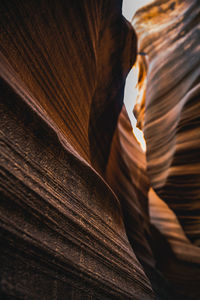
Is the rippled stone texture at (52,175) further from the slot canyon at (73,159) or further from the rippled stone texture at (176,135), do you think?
the rippled stone texture at (176,135)

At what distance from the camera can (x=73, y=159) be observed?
0.42 meters

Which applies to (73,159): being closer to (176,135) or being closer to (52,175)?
(52,175)

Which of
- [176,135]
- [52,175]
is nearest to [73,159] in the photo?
[52,175]

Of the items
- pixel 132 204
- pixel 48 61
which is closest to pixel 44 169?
pixel 48 61

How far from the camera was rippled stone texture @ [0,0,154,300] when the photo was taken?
0.81 ft

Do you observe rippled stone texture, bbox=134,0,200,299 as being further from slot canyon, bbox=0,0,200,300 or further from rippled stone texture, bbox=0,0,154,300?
rippled stone texture, bbox=0,0,154,300

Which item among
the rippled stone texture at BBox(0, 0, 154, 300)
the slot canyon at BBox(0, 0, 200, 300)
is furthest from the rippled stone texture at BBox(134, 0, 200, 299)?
the rippled stone texture at BBox(0, 0, 154, 300)

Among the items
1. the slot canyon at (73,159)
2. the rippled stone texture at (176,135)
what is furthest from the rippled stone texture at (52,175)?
the rippled stone texture at (176,135)

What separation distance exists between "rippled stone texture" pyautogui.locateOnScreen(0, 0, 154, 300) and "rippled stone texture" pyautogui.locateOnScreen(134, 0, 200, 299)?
3.34 feet

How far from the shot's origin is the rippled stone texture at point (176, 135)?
1588 mm

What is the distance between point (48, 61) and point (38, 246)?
524mm

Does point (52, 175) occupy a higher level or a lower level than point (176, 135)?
higher

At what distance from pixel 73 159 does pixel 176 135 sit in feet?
4.54

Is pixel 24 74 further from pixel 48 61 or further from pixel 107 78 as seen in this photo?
pixel 107 78
